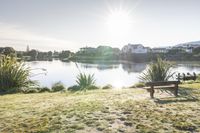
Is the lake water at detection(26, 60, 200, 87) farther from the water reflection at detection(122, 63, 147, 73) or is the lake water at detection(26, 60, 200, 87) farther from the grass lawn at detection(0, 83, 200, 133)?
the grass lawn at detection(0, 83, 200, 133)

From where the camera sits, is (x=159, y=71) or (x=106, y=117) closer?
(x=106, y=117)

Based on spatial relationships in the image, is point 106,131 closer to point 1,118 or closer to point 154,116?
point 154,116

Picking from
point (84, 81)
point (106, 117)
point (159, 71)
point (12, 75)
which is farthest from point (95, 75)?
point (106, 117)

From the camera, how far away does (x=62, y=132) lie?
534 centimetres

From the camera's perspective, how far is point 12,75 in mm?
13555

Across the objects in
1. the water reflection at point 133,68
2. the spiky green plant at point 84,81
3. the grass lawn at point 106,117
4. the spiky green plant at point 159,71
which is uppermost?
the water reflection at point 133,68

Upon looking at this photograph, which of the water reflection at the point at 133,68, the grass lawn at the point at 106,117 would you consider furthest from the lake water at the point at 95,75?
the grass lawn at the point at 106,117

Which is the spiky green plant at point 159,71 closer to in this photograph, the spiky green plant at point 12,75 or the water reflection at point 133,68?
the spiky green plant at point 12,75

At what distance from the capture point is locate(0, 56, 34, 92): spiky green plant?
13.3m

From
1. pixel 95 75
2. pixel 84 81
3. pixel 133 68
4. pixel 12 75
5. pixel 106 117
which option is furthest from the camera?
pixel 133 68

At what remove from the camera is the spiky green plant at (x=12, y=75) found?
13.3 m

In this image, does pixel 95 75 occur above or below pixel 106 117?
above

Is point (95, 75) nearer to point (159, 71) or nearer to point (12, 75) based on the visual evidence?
point (159, 71)

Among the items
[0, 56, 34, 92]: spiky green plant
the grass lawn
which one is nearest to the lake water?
[0, 56, 34, 92]: spiky green plant
